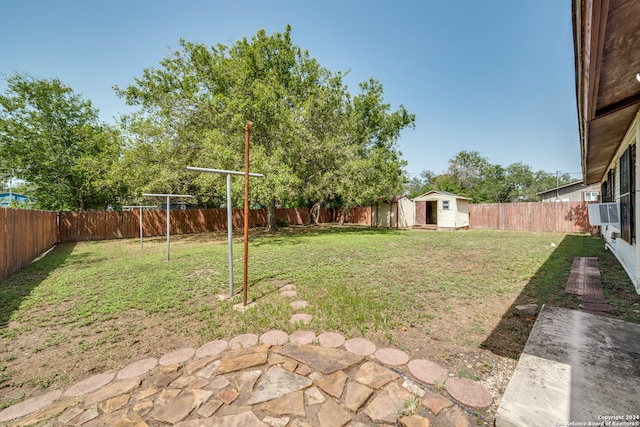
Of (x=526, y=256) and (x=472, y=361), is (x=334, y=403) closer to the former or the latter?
(x=472, y=361)

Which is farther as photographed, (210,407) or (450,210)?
(450,210)

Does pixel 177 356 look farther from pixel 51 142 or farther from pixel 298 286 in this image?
pixel 51 142

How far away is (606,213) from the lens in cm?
505

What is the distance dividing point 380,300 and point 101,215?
13.9 m

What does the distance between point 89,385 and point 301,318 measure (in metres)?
1.86

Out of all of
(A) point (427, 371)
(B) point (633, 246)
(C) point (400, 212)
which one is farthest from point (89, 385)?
(C) point (400, 212)

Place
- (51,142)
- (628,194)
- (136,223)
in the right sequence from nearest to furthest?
(628,194) → (51,142) → (136,223)

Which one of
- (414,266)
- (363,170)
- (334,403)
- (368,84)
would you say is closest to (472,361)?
(334,403)

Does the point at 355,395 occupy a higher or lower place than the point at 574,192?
lower

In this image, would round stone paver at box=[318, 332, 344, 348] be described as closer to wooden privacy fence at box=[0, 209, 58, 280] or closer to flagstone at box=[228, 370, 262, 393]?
flagstone at box=[228, 370, 262, 393]

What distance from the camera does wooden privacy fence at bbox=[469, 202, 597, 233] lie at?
478 inches

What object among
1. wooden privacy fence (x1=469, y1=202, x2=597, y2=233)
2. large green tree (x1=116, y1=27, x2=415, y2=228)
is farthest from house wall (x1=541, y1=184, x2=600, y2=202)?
large green tree (x1=116, y1=27, x2=415, y2=228)

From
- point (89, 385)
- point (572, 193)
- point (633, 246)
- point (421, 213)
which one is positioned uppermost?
point (572, 193)

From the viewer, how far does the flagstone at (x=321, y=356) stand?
2098mm
